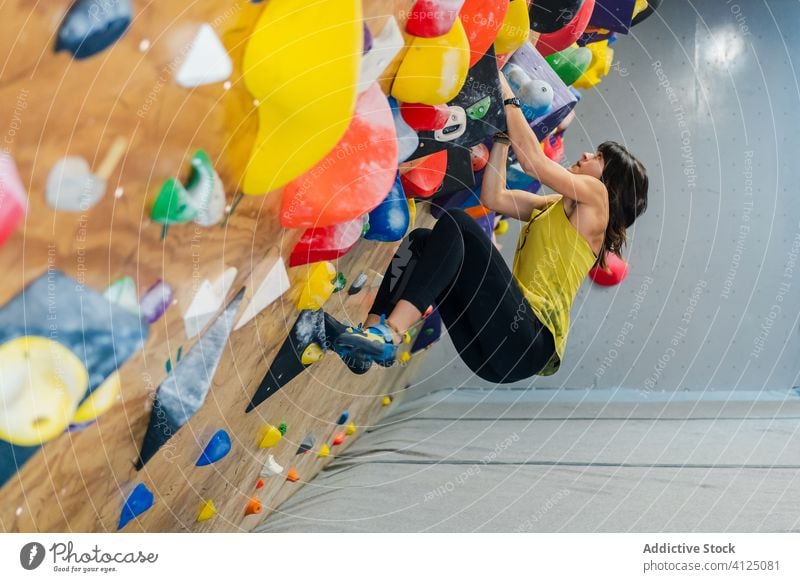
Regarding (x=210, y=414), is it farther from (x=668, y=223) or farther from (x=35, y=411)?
(x=668, y=223)

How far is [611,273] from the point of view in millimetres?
4617

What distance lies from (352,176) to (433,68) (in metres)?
0.27

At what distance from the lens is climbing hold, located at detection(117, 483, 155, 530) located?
148 cm

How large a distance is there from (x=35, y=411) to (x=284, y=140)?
1.75 ft

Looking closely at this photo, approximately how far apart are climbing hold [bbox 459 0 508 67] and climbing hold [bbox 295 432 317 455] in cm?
128

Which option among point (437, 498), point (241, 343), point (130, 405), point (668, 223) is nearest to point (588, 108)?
point (668, 223)

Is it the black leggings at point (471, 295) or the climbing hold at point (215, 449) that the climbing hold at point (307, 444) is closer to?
the black leggings at point (471, 295)

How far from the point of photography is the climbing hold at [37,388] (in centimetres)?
104

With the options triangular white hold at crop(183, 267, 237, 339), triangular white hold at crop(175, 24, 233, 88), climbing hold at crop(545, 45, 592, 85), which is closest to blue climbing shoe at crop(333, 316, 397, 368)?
triangular white hold at crop(183, 267, 237, 339)

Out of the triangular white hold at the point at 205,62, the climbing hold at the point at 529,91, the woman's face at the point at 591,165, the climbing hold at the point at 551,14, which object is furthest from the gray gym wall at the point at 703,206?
the triangular white hold at the point at 205,62

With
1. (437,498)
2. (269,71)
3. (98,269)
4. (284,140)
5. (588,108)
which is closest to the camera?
(98,269)

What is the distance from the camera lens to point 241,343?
163cm
